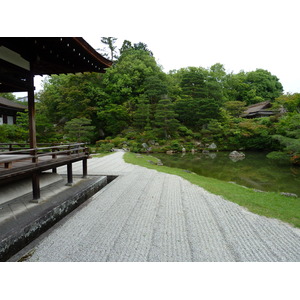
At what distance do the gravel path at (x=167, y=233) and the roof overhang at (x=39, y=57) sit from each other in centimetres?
329

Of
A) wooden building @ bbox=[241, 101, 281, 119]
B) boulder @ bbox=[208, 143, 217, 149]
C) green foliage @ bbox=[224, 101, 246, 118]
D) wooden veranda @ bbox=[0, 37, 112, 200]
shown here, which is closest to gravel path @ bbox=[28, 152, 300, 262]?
wooden veranda @ bbox=[0, 37, 112, 200]

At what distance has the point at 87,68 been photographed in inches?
237

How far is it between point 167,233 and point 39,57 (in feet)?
15.8

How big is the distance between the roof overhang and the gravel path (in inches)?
130

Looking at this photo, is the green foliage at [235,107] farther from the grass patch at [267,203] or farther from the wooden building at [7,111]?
the wooden building at [7,111]

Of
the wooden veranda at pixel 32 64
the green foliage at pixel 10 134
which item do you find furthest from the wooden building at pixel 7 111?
the wooden veranda at pixel 32 64

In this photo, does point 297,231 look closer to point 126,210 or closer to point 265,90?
point 126,210

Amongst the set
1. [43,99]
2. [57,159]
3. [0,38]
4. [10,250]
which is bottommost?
[10,250]

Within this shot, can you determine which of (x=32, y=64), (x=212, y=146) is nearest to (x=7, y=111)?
(x=32, y=64)

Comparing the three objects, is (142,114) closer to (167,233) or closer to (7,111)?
(7,111)

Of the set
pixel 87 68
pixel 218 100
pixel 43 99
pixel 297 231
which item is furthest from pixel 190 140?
pixel 297 231

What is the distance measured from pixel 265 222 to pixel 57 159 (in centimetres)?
480

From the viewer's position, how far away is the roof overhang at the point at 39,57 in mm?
4266

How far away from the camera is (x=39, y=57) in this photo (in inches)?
200
